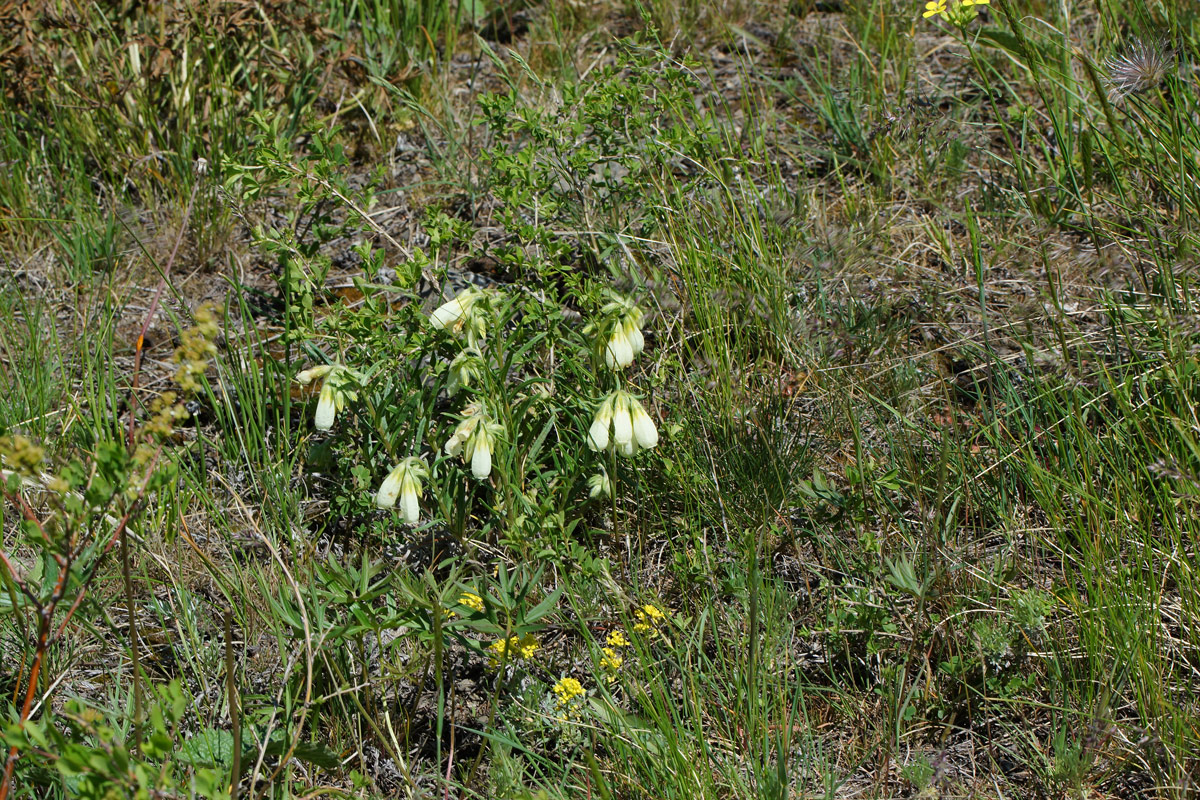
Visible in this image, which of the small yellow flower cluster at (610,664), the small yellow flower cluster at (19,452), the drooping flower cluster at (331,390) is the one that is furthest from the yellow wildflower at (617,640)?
the small yellow flower cluster at (19,452)

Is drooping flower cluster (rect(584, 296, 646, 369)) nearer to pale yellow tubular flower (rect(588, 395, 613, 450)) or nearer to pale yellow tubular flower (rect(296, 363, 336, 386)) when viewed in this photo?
pale yellow tubular flower (rect(588, 395, 613, 450))

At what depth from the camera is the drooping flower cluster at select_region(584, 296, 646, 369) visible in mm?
2215

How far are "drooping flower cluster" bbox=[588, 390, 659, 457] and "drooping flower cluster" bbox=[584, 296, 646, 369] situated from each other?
0.12 meters

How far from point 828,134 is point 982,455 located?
1681 mm

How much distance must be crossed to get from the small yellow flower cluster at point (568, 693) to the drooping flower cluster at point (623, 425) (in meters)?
0.50

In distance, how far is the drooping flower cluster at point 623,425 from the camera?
2125mm

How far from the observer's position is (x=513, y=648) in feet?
6.60

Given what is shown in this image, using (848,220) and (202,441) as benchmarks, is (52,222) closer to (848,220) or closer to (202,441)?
(202,441)

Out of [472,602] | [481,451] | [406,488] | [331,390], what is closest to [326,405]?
[331,390]

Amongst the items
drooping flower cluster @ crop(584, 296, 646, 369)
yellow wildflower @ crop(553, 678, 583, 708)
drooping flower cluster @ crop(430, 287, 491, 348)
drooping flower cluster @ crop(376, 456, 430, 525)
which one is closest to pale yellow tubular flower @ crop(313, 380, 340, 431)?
drooping flower cluster @ crop(376, 456, 430, 525)

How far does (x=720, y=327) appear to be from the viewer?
2584mm

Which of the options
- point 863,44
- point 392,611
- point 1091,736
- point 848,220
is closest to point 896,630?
point 1091,736

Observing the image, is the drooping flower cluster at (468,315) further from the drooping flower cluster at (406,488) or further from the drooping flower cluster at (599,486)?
the drooping flower cluster at (599,486)

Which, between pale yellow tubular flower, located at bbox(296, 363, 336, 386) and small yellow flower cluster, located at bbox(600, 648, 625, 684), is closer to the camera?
small yellow flower cluster, located at bbox(600, 648, 625, 684)
